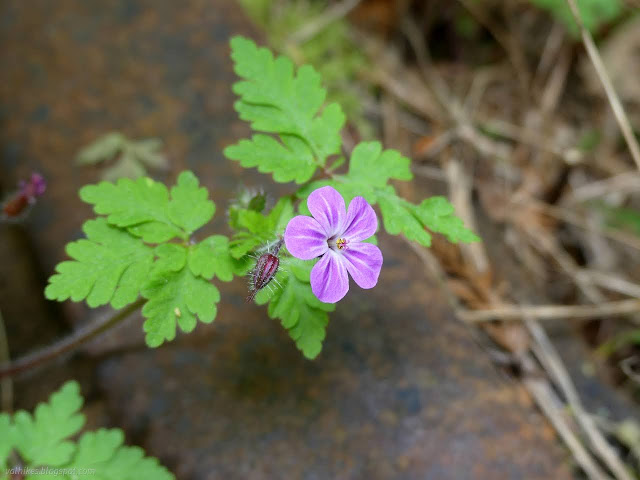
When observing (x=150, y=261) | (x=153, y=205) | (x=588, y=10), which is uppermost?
(x=153, y=205)

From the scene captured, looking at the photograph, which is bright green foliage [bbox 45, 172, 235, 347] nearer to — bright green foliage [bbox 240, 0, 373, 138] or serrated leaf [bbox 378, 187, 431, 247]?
serrated leaf [bbox 378, 187, 431, 247]

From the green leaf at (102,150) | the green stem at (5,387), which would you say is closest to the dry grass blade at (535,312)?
the green leaf at (102,150)

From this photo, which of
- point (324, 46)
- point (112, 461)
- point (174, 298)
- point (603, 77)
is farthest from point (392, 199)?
point (324, 46)

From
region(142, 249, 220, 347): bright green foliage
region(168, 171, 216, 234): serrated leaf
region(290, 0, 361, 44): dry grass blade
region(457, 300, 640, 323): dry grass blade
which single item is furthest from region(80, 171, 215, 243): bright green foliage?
region(290, 0, 361, 44): dry grass blade

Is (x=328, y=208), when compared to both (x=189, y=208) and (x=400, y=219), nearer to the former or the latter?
(x=400, y=219)

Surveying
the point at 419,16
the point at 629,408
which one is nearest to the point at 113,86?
the point at 419,16
